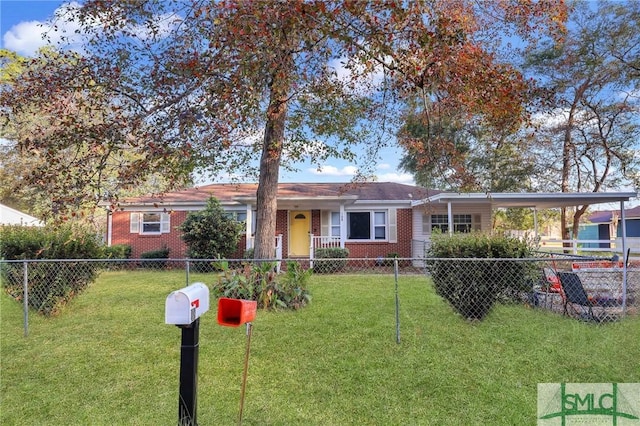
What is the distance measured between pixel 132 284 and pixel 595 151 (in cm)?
2125

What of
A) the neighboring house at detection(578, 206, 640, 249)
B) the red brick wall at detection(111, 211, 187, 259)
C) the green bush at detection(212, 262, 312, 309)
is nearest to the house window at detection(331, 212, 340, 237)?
the red brick wall at detection(111, 211, 187, 259)

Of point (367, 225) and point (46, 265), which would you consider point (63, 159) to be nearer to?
point (46, 265)

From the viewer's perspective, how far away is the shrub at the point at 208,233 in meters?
13.1

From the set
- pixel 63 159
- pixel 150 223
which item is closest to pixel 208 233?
pixel 150 223

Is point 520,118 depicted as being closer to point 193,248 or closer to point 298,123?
point 298,123

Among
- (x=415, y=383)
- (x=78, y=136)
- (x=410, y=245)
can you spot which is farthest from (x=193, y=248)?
(x=415, y=383)

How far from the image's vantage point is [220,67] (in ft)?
13.2

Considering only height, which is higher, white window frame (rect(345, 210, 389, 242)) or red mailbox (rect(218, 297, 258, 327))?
white window frame (rect(345, 210, 389, 242))

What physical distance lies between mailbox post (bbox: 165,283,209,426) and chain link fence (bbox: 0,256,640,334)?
2911 mm

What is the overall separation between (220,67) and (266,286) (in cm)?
422

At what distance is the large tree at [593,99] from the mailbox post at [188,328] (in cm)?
1598

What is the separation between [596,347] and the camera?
15.5ft

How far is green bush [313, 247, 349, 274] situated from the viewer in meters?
12.3

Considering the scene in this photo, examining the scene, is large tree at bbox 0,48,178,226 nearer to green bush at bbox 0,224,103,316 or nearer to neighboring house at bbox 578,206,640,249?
green bush at bbox 0,224,103,316
